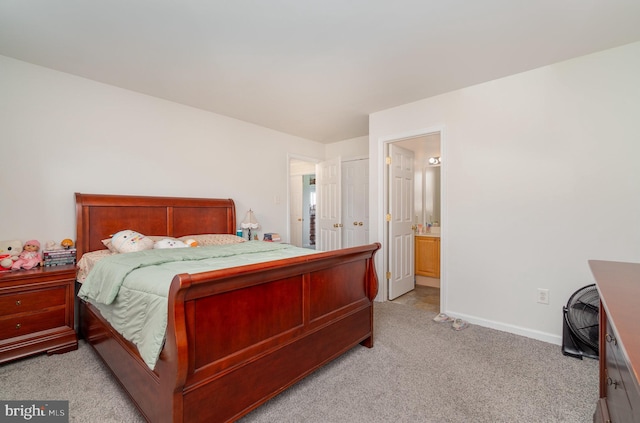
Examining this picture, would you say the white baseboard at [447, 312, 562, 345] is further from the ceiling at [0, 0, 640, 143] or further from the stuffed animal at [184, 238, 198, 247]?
the stuffed animal at [184, 238, 198, 247]

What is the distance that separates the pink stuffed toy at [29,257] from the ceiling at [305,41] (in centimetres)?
154

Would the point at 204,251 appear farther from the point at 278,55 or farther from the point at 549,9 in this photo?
the point at 549,9

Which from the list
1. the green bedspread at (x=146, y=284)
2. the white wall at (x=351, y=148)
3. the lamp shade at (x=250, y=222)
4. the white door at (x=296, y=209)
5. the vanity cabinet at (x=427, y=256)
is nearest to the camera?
the green bedspread at (x=146, y=284)

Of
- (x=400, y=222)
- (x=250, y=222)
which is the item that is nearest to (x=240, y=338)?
(x=250, y=222)

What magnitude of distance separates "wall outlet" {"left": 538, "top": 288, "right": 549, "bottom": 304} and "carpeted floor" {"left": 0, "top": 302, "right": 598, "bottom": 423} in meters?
0.36

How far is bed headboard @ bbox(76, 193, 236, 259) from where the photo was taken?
2582 millimetres

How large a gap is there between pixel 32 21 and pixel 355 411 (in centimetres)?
319

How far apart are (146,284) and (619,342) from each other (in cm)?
186

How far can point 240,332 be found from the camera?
1.47m

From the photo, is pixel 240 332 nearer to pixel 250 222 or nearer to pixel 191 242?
pixel 191 242

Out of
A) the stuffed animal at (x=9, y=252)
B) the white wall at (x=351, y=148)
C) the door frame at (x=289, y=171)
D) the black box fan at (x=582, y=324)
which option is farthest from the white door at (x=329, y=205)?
the stuffed animal at (x=9, y=252)

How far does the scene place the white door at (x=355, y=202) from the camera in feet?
15.2

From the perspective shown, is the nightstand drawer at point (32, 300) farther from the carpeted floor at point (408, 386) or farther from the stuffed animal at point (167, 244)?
the stuffed animal at point (167, 244)

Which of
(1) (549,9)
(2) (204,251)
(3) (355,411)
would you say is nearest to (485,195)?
(1) (549,9)
